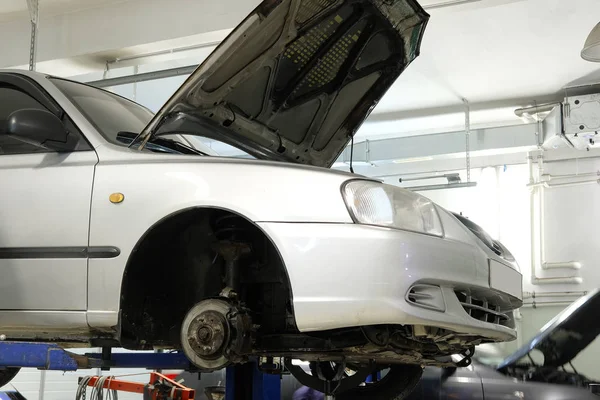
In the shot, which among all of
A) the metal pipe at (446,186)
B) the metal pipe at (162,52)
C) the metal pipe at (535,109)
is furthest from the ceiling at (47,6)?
the metal pipe at (535,109)

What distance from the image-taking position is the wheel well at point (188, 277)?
248 cm

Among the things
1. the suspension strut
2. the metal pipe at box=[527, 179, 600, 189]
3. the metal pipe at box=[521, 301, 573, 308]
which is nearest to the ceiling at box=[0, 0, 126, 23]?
the suspension strut

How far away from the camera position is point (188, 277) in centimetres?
268

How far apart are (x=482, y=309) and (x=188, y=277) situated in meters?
1.10

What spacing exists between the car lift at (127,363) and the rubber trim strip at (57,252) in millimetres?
333

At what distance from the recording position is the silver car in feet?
7.08

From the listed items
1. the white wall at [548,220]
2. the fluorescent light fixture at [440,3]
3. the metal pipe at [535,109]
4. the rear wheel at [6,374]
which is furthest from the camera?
the white wall at [548,220]

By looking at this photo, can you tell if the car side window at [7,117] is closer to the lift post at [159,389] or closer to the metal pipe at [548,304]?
the lift post at [159,389]

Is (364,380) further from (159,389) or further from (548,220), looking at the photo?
(548,220)

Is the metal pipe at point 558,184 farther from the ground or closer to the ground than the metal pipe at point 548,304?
farther from the ground

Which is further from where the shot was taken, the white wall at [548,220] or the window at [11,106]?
the white wall at [548,220]

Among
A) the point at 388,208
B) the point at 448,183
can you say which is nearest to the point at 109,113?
the point at 388,208

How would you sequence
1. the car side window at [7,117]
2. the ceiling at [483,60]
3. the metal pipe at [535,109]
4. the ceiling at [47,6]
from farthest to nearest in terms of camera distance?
1. the metal pipe at [535,109]
2. the ceiling at [483,60]
3. the ceiling at [47,6]
4. the car side window at [7,117]

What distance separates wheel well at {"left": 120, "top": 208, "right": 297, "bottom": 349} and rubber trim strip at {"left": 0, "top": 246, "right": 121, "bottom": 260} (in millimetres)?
96
